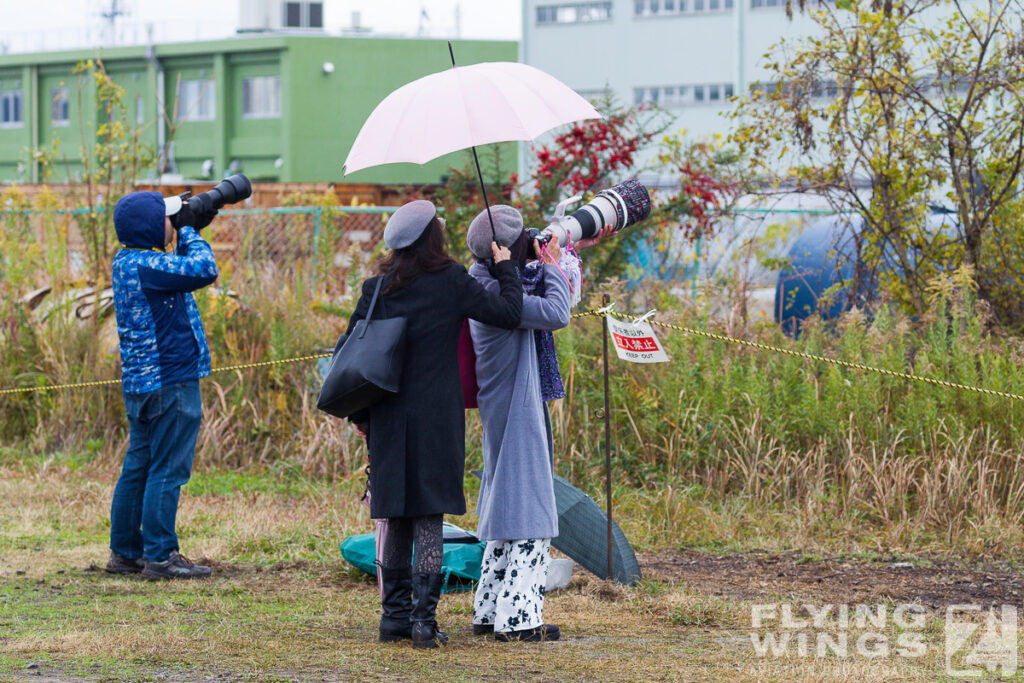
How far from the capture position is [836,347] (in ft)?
27.0

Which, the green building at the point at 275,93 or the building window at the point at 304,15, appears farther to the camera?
the building window at the point at 304,15

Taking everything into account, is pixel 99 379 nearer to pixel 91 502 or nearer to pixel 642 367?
pixel 91 502

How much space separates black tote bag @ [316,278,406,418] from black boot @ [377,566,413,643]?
680 millimetres

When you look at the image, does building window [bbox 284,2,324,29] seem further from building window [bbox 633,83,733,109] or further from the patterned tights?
the patterned tights

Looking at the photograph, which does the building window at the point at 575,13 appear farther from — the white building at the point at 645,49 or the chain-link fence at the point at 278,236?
the chain-link fence at the point at 278,236

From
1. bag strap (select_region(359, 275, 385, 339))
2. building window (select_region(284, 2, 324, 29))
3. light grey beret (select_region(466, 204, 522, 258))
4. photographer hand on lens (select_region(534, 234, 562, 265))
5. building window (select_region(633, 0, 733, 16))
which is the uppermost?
building window (select_region(284, 2, 324, 29))

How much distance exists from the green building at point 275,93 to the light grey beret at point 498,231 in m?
34.1

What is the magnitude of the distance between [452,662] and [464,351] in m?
1.20

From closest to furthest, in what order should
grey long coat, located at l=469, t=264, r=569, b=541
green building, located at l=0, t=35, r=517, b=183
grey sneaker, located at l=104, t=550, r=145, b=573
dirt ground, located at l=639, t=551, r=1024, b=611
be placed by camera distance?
grey long coat, located at l=469, t=264, r=569, b=541
dirt ground, located at l=639, t=551, r=1024, b=611
grey sneaker, located at l=104, t=550, r=145, b=573
green building, located at l=0, t=35, r=517, b=183

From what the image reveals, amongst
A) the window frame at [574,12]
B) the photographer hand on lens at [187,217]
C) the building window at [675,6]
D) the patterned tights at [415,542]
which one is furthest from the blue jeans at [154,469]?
the window frame at [574,12]

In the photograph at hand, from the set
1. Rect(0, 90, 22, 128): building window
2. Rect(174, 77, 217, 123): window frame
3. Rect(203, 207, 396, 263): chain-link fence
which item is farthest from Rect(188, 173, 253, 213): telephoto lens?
Rect(0, 90, 22, 128): building window

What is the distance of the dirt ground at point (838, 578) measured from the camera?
5.51 metres

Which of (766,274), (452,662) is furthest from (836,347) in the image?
(452,662)

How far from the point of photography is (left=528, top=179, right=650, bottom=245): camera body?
15.9 feet
